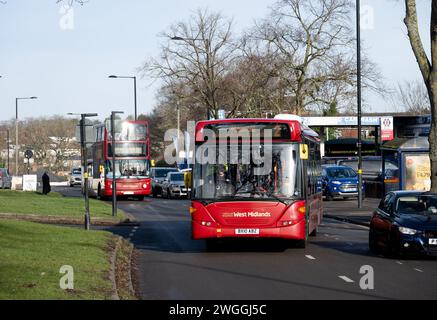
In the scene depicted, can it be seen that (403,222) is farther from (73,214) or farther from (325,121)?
(325,121)

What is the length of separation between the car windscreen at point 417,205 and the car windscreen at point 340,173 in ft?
92.5

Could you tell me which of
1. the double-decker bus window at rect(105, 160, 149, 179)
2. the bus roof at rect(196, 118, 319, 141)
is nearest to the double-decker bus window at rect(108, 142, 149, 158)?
the double-decker bus window at rect(105, 160, 149, 179)

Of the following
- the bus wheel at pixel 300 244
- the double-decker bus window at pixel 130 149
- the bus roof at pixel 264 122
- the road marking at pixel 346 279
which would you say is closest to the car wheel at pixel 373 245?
the bus wheel at pixel 300 244

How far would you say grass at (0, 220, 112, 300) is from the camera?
37.6ft

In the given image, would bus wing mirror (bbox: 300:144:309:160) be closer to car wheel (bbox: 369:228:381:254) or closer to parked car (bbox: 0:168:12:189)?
car wheel (bbox: 369:228:381:254)

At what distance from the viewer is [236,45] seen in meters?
58.0

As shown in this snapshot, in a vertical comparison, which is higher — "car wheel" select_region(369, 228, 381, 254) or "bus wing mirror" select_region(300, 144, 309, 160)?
"bus wing mirror" select_region(300, 144, 309, 160)

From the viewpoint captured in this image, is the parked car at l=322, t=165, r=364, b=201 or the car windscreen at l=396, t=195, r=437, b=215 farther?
the parked car at l=322, t=165, r=364, b=201

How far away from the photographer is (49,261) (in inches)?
581

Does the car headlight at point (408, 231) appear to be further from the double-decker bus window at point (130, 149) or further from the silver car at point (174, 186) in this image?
the silver car at point (174, 186)

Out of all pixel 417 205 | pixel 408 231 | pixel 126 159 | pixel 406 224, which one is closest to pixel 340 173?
pixel 126 159

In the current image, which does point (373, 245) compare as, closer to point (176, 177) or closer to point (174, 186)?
point (174, 186)

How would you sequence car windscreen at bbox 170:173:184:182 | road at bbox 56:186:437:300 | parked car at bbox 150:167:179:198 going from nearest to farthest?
road at bbox 56:186:437:300 → car windscreen at bbox 170:173:184:182 → parked car at bbox 150:167:179:198
